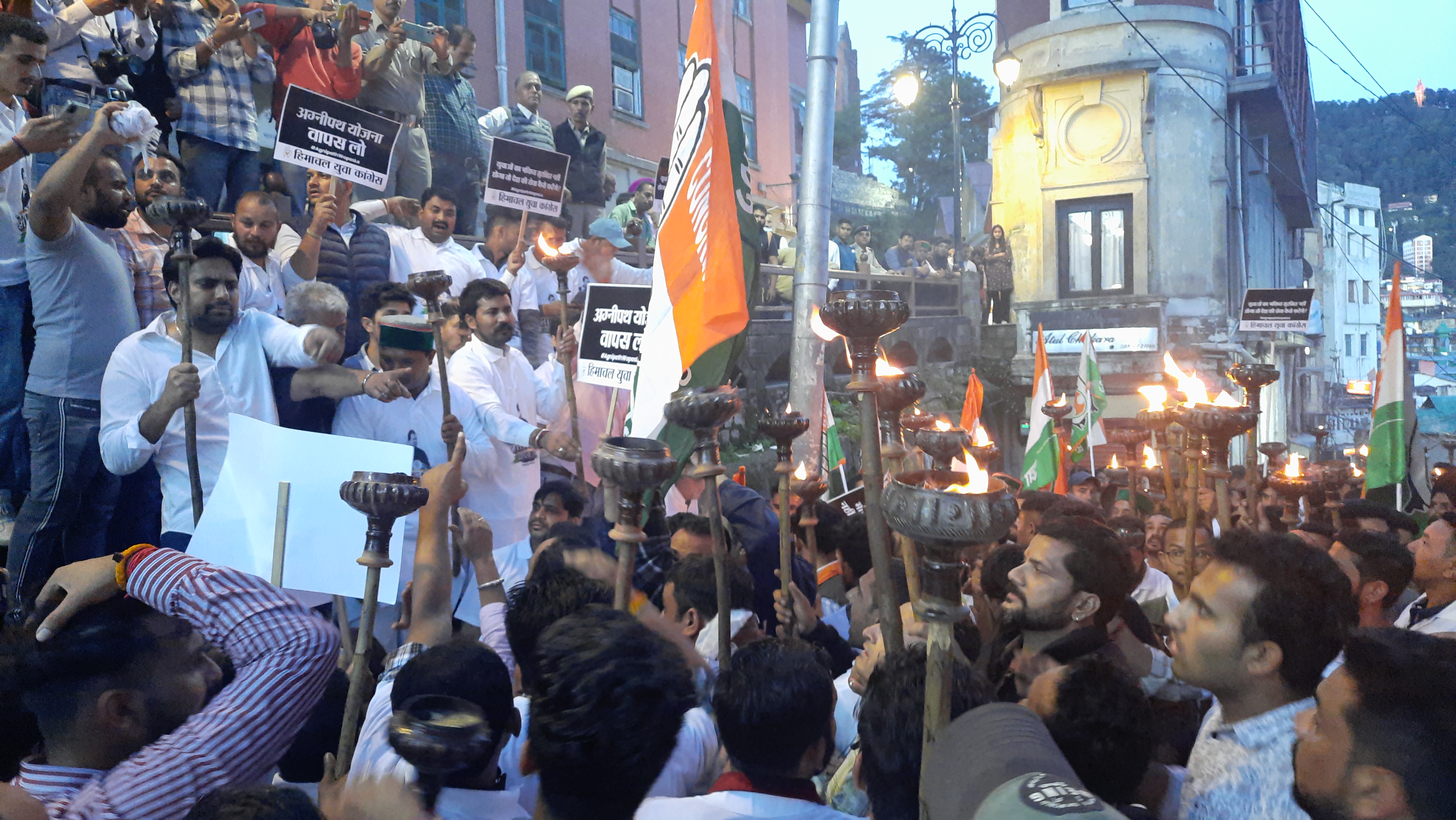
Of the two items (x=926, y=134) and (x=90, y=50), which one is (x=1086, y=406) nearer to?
(x=90, y=50)

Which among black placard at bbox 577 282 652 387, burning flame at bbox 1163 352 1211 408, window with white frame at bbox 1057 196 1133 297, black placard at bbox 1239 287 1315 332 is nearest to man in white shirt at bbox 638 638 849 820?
burning flame at bbox 1163 352 1211 408

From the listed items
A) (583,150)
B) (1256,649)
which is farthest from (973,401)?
(1256,649)

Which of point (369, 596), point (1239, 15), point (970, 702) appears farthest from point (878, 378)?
point (1239, 15)

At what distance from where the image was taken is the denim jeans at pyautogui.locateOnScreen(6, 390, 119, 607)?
4012 millimetres

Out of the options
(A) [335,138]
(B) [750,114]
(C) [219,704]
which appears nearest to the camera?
(C) [219,704]

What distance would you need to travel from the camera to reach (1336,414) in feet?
130

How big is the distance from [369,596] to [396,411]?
8.41ft

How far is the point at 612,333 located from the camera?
17.2 feet

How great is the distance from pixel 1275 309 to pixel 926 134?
32028 millimetres

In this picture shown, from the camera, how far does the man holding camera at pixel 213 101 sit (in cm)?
628

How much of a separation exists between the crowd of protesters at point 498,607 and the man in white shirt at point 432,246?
21 cm

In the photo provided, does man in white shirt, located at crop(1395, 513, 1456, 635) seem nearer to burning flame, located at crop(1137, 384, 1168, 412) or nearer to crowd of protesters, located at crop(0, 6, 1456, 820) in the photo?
crowd of protesters, located at crop(0, 6, 1456, 820)

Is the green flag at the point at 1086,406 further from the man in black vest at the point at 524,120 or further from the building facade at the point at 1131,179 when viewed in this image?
the building facade at the point at 1131,179

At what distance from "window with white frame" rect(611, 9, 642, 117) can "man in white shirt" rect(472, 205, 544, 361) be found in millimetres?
12260
